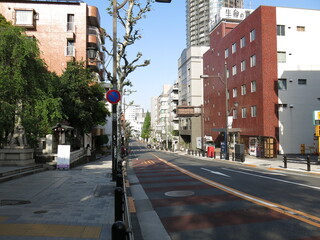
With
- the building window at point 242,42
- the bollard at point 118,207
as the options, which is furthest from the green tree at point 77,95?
the bollard at point 118,207

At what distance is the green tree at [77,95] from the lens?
3058 centimetres

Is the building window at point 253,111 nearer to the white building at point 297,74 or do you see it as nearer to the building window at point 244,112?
the building window at point 244,112

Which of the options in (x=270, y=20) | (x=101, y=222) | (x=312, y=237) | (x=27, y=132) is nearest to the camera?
(x=312, y=237)

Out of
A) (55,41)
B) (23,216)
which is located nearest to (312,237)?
(23,216)

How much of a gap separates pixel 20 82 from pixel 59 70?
23430 millimetres

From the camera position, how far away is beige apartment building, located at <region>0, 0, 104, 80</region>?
37.9 m

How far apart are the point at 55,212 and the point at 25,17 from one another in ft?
121

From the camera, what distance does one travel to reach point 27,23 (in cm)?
3731

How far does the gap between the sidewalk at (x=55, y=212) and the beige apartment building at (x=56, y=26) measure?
29254 mm

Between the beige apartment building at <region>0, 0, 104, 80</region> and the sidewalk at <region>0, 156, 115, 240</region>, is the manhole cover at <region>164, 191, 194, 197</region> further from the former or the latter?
the beige apartment building at <region>0, 0, 104, 80</region>

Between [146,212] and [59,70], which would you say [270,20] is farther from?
[146,212]

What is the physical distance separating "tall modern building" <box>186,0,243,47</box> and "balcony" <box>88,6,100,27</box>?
323 feet

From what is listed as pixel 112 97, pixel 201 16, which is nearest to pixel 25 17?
pixel 112 97

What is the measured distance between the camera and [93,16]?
40094 millimetres
